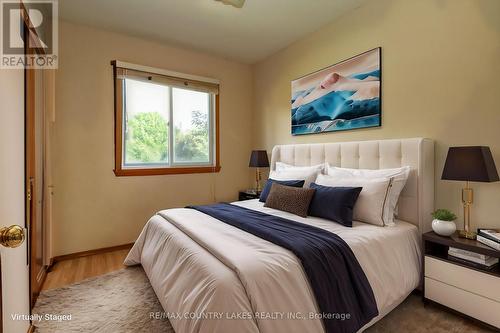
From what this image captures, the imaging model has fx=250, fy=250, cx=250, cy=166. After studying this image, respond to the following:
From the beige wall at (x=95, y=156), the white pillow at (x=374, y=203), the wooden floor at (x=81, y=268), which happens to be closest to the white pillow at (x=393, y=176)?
the white pillow at (x=374, y=203)

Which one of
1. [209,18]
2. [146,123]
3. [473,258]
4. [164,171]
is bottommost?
[473,258]

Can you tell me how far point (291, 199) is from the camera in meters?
2.41

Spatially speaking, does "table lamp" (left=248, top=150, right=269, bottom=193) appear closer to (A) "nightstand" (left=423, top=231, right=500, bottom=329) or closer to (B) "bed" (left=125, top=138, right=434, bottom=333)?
(B) "bed" (left=125, top=138, right=434, bottom=333)

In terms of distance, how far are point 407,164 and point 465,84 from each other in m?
0.75

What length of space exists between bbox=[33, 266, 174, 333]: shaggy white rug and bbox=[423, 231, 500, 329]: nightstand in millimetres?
1983

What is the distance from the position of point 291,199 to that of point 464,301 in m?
A: 1.43

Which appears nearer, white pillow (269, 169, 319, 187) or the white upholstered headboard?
the white upholstered headboard

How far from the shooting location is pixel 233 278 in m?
1.26

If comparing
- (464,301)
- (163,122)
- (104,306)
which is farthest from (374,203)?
(163,122)

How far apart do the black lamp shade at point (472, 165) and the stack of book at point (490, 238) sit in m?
0.37

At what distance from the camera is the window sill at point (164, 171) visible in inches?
127

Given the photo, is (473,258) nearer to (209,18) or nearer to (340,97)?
(340,97)

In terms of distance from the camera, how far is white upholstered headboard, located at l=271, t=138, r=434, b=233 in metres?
2.13

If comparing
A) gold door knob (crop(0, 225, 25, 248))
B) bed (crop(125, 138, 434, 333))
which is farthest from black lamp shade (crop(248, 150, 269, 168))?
gold door knob (crop(0, 225, 25, 248))
